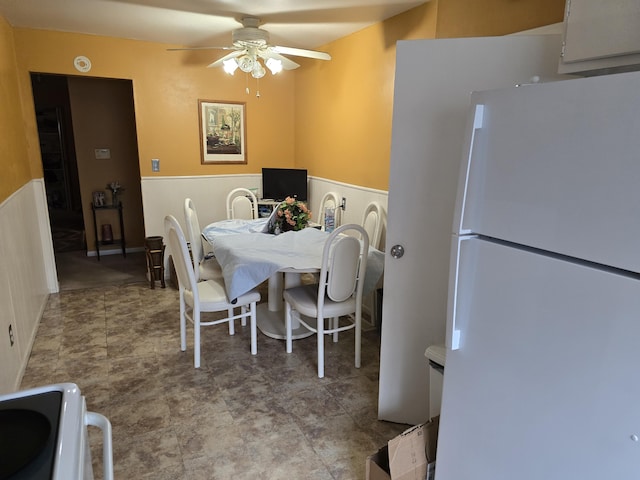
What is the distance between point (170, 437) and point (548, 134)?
2.12m

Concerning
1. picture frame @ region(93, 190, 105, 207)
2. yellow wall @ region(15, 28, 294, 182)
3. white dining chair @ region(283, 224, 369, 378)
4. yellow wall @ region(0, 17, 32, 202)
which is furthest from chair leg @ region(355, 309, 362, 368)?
picture frame @ region(93, 190, 105, 207)

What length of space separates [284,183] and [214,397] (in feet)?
9.21

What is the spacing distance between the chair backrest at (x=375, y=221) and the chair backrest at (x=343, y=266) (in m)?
0.65

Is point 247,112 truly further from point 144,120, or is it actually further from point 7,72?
point 7,72

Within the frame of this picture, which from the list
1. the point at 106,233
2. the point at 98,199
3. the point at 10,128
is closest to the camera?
the point at 10,128

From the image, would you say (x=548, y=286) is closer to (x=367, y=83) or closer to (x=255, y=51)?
(x=367, y=83)

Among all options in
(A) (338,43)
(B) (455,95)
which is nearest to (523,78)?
(B) (455,95)

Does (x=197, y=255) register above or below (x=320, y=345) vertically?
above

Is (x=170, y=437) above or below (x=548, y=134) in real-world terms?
below

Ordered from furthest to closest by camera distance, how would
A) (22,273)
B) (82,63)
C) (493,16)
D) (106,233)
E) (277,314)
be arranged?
(106,233) < (82,63) < (277,314) < (22,273) < (493,16)

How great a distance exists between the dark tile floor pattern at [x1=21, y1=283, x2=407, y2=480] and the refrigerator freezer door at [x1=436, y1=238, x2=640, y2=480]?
2.74ft

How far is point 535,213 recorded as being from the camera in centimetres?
114

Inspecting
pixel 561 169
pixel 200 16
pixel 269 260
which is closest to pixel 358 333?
pixel 269 260

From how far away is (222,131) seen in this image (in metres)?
4.95
